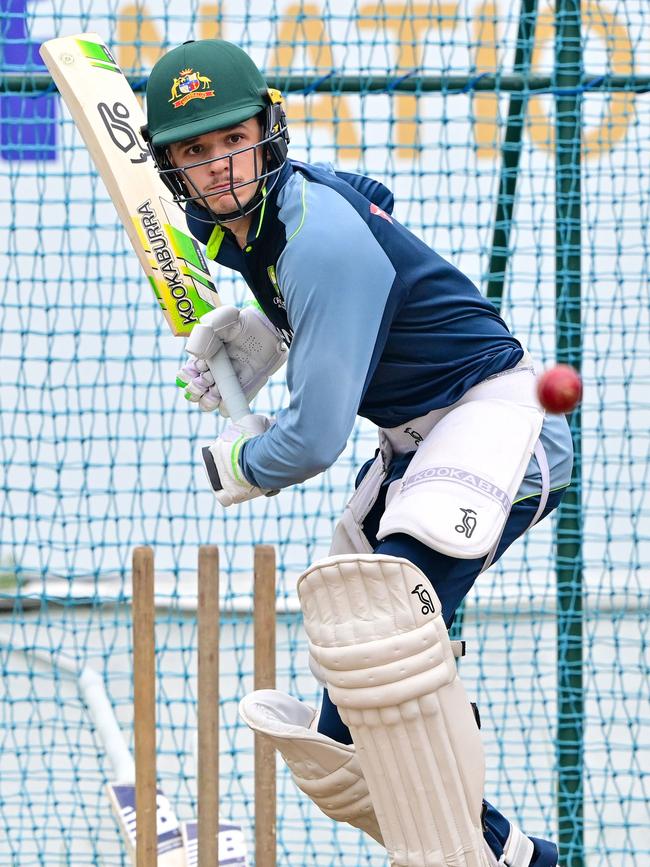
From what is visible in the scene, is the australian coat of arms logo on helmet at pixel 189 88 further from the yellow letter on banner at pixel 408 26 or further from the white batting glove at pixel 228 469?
the yellow letter on banner at pixel 408 26

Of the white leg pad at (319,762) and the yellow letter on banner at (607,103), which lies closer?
the white leg pad at (319,762)

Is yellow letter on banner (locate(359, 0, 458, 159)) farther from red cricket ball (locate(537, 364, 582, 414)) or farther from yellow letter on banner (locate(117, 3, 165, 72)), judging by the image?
red cricket ball (locate(537, 364, 582, 414))

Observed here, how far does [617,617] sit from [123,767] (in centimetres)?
134

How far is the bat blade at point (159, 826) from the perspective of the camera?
8.64 ft

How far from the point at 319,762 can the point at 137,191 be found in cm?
102

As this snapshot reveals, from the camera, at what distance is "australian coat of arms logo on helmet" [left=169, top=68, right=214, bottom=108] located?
1867 mm

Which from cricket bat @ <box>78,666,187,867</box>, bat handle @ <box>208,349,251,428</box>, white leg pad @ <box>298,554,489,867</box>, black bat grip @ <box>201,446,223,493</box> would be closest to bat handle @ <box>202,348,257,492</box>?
bat handle @ <box>208,349,251,428</box>

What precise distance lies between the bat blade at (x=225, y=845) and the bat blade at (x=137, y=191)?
3.59 ft


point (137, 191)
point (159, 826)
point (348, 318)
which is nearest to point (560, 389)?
point (348, 318)

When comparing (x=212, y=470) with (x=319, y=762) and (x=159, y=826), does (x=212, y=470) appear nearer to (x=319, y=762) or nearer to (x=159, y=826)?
(x=319, y=762)

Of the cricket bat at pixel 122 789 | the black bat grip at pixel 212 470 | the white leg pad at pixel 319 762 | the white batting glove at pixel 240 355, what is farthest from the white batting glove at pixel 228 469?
the cricket bat at pixel 122 789

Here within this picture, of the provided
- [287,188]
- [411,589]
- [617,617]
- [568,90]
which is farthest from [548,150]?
[411,589]

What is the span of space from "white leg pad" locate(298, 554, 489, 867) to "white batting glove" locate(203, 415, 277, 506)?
0.74 ft

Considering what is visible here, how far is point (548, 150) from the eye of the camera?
345cm
